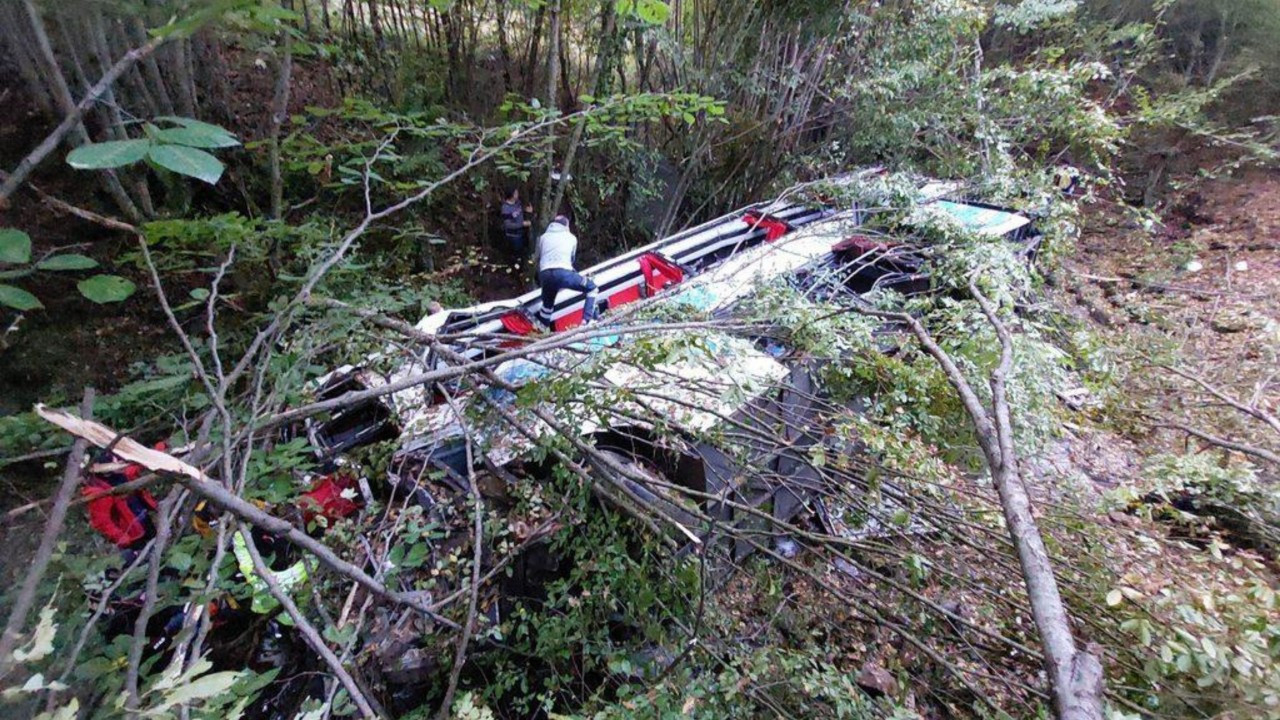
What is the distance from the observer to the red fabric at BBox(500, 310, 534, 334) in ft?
13.4

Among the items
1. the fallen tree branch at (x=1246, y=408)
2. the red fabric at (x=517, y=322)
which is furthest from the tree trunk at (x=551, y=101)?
the fallen tree branch at (x=1246, y=408)

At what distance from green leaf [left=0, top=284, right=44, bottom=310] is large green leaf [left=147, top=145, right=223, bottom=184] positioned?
1.12 ft

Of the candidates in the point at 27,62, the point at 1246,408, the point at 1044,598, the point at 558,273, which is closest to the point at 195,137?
the point at 1044,598

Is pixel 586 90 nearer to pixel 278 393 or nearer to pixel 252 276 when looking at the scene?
pixel 252 276

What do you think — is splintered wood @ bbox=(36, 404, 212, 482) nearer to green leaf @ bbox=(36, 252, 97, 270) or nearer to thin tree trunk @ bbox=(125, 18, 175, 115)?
green leaf @ bbox=(36, 252, 97, 270)

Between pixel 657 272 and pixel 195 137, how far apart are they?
4.22m

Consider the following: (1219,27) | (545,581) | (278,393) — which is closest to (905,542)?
(545,581)

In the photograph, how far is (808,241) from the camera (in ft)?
16.5

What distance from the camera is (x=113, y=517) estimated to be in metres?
2.33

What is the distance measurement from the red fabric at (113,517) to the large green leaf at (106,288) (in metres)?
1.36

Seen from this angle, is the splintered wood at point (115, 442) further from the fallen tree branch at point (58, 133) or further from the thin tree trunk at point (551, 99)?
the thin tree trunk at point (551, 99)

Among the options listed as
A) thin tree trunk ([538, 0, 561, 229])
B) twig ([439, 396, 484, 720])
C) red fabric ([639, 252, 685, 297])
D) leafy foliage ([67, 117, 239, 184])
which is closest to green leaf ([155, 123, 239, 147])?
leafy foliage ([67, 117, 239, 184])

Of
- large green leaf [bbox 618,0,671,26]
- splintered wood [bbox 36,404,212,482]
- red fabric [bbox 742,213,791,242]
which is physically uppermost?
large green leaf [bbox 618,0,671,26]

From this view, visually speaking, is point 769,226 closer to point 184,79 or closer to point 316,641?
point 184,79
